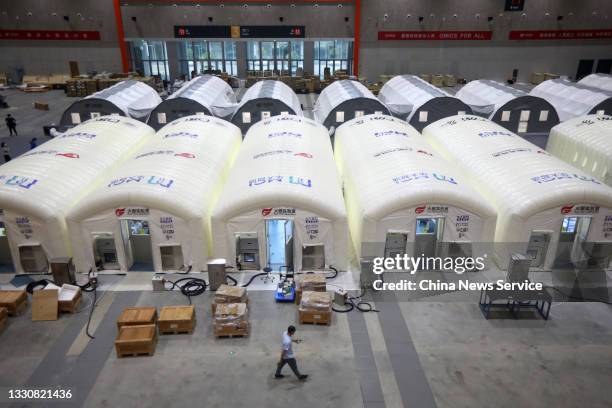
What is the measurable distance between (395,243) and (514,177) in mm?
4310

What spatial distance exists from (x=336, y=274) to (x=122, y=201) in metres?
6.35

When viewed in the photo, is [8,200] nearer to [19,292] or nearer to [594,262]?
[19,292]

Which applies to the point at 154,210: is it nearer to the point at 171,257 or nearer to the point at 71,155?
the point at 171,257

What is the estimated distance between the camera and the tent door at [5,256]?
13.6m

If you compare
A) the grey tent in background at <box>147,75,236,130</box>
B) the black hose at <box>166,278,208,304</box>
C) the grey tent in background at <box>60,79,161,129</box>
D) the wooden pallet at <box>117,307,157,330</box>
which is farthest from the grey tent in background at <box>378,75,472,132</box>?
the wooden pallet at <box>117,307,157,330</box>

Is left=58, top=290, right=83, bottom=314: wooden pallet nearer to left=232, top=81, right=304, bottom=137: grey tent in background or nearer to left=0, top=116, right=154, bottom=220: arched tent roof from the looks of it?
left=0, top=116, right=154, bottom=220: arched tent roof

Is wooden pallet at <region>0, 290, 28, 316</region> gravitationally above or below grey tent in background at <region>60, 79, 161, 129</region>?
below

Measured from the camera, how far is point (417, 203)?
506 inches

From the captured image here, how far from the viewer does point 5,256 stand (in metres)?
13.9

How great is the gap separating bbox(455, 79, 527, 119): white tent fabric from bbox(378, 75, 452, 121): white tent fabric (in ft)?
5.44

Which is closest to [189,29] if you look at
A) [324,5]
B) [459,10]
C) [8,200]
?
[324,5]

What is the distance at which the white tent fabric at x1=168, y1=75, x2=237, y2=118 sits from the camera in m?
26.1

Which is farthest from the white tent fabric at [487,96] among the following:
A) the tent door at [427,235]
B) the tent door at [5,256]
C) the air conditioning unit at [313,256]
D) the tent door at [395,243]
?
the tent door at [5,256]

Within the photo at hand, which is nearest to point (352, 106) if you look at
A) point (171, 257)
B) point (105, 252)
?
point (171, 257)
